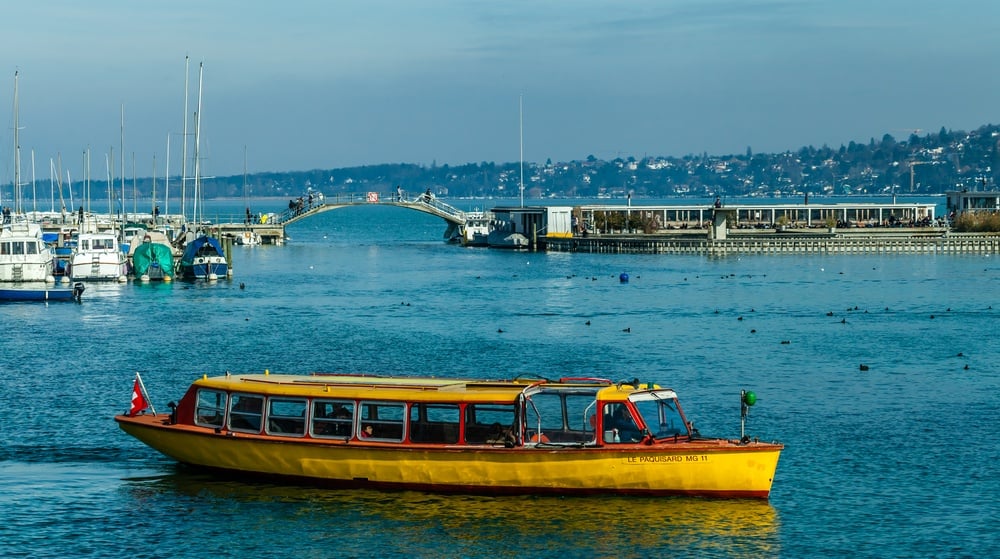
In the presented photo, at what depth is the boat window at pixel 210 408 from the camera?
3244 centimetres

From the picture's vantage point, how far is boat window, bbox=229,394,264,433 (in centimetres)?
3186

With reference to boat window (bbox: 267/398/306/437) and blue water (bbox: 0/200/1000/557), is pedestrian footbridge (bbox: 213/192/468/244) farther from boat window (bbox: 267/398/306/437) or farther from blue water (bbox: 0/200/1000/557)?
boat window (bbox: 267/398/306/437)

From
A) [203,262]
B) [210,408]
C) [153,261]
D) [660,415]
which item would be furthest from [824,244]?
[210,408]

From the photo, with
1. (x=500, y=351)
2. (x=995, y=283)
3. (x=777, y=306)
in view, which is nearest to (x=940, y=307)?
(x=777, y=306)

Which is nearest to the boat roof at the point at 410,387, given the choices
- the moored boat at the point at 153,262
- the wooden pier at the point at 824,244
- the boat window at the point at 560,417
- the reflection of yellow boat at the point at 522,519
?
the boat window at the point at 560,417

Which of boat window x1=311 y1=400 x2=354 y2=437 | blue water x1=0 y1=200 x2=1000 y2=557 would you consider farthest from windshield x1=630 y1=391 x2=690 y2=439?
boat window x1=311 y1=400 x2=354 y2=437

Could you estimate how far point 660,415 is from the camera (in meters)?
30.2

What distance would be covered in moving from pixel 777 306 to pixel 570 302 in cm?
1270

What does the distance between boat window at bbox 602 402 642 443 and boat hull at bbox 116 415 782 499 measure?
307mm

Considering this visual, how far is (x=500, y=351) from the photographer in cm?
5828

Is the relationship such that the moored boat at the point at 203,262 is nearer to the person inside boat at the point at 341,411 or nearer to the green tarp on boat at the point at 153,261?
the green tarp on boat at the point at 153,261

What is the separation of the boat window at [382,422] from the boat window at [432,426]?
0.28 m

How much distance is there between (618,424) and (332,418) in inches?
266

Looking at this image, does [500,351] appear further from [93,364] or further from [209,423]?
[209,423]
